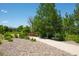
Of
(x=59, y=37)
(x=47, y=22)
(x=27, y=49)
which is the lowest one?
(x=27, y=49)

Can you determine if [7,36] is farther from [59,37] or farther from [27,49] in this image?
[59,37]

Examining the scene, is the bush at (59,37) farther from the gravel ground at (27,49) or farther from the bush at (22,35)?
the bush at (22,35)

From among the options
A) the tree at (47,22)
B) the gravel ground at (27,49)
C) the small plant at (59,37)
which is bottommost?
the gravel ground at (27,49)

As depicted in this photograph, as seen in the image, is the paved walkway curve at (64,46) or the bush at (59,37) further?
the bush at (59,37)

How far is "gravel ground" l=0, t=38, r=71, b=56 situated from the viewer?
467cm

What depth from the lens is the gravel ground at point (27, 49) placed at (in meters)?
4.67

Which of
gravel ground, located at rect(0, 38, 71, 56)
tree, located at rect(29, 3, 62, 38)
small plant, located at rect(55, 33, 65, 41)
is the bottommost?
gravel ground, located at rect(0, 38, 71, 56)

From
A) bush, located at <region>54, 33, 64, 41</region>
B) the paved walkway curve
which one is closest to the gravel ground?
the paved walkway curve

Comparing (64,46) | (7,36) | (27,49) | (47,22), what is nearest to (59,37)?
(64,46)

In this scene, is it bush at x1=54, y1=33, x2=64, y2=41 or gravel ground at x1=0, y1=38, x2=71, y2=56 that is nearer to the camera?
gravel ground at x1=0, y1=38, x2=71, y2=56

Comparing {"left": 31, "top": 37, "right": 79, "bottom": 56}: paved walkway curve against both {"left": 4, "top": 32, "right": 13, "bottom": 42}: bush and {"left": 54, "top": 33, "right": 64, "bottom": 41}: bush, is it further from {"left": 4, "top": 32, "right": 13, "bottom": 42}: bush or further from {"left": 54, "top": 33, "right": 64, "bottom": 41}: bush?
{"left": 4, "top": 32, "right": 13, "bottom": 42}: bush

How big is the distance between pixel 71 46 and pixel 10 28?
3.11 feet

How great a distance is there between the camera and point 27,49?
4.72 metres

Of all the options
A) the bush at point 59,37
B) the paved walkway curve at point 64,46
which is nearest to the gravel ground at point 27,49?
the paved walkway curve at point 64,46
